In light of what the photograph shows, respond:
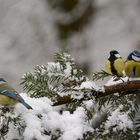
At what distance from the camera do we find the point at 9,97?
1627 millimetres

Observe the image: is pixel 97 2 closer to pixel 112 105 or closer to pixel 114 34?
pixel 114 34

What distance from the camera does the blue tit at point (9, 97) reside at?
4.96 feet

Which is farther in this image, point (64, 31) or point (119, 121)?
point (64, 31)

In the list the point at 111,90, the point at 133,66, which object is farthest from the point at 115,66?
the point at 111,90

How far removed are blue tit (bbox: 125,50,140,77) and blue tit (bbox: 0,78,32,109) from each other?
33 centimetres

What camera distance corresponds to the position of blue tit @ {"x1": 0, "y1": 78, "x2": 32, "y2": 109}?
4.96 feet

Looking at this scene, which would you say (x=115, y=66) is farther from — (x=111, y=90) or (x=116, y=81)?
(x=111, y=90)

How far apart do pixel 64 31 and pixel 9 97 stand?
2.47 m

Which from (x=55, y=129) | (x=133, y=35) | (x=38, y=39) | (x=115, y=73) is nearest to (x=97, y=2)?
(x=133, y=35)

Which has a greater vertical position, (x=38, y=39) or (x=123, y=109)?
(x=38, y=39)

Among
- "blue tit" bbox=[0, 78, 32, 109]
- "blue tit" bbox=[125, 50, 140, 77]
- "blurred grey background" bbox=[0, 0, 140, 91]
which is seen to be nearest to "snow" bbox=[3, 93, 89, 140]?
"blue tit" bbox=[0, 78, 32, 109]

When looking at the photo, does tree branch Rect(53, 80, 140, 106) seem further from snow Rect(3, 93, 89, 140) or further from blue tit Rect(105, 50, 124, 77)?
blue tit Rect(105, 50, 124, 77)

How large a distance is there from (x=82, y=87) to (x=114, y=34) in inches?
123

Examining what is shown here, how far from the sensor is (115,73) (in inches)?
64.5
